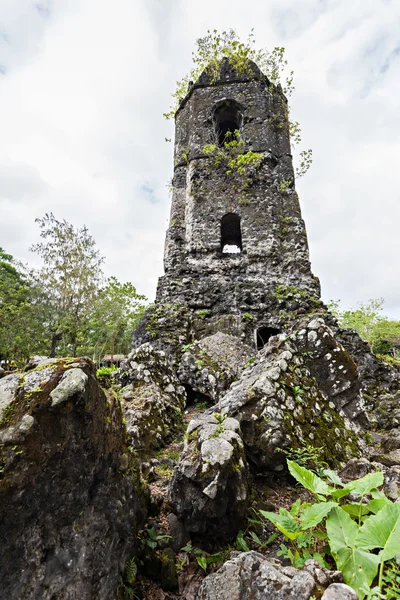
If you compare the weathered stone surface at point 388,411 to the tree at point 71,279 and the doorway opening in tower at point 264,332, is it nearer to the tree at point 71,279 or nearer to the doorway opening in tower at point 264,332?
the doorway opening in tower at point 264,332

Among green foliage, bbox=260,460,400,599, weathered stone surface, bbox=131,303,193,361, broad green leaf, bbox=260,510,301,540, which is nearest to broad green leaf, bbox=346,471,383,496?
green foliage, bbox=260,460,400,599

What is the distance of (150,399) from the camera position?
194 inches

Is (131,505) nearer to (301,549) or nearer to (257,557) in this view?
(257,557)

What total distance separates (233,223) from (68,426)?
11621 millimetres

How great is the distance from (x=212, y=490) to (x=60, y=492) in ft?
3.55

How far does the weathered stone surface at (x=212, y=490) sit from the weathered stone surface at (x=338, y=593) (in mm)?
1015

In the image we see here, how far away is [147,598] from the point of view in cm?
201

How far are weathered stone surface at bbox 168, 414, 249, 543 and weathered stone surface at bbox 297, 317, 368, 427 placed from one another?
8.38 ft

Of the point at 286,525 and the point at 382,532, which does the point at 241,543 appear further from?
the point at 382,532

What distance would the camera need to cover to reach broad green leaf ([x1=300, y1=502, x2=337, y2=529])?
6.00 ft

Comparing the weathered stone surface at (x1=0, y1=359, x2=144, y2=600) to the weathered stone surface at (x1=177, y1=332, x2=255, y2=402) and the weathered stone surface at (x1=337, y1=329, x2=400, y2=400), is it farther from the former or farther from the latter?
the weathered stone surface at (x1=337, y1=329, x2=400, y2=400)

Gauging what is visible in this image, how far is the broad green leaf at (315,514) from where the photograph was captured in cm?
183

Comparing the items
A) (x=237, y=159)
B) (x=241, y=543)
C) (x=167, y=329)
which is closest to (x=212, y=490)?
(x=241, y=543)

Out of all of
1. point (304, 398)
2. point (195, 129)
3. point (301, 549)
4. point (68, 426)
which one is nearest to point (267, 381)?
point (304, 398)
